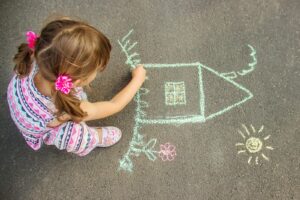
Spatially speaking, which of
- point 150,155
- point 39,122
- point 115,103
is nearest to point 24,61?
point 39,122

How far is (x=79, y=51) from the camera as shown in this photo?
1041 mm

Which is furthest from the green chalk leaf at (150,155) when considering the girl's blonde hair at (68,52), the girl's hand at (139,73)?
the girl's blonde hair at (68,52)

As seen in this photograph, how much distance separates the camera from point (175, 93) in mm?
1521

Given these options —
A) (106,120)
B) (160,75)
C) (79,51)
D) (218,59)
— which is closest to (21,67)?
(79,51)

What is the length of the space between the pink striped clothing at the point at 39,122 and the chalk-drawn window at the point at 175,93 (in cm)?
31

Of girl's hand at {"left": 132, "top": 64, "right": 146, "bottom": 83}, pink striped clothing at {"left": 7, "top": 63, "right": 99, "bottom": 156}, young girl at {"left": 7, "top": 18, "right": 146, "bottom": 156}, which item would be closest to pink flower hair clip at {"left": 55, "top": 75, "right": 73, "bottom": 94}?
young girl at {"left": 7, "top": 18, "right": 146, "bottom": 156}

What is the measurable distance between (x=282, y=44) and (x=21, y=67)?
974 millimetres

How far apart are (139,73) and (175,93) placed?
16 centimetres

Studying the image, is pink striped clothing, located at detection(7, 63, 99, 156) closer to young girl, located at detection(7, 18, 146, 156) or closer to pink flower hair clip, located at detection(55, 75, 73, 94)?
young girl, located at detection(7, 18, 146, 156)

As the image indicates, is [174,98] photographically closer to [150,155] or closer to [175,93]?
[175,93]

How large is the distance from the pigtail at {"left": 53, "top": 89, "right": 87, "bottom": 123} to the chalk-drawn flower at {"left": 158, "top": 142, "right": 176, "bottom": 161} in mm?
383

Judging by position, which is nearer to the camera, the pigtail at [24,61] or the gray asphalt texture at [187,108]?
the pigtail at [24,61]

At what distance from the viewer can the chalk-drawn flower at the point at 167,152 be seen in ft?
4.75

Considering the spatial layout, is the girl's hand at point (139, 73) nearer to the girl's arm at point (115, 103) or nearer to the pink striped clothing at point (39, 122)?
the girl's arm at point (115, 103)
